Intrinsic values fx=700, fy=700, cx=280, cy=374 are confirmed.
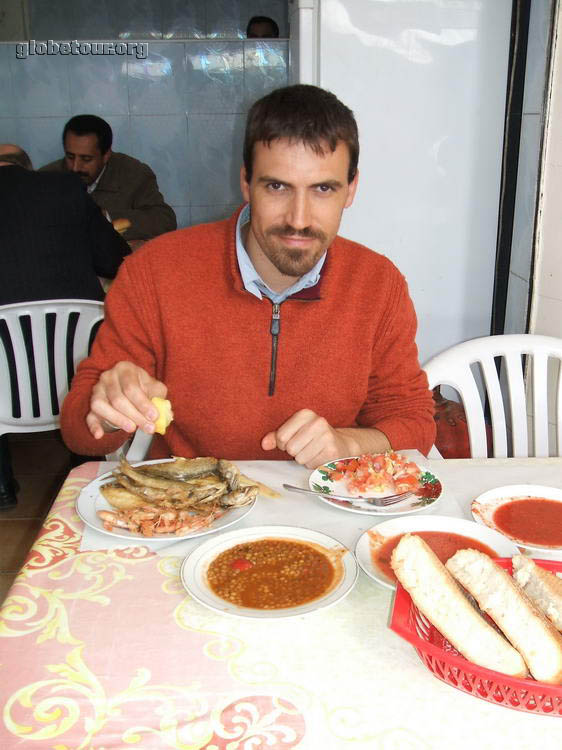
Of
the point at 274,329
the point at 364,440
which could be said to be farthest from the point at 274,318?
the point at 364,440

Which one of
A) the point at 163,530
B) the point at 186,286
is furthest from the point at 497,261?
the point at 163,530

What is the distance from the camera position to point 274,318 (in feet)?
5.85

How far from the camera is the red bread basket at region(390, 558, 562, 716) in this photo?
2.50ft

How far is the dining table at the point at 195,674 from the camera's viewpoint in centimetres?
80

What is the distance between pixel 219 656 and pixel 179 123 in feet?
17.3

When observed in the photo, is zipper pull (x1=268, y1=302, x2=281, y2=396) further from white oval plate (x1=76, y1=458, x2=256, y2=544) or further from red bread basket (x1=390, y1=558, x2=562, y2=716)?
red bread basket (x1=390, y1=558, x2=562, y2=716)

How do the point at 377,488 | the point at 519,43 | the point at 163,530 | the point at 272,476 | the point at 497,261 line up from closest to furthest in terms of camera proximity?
the point at 163,530
the point at 377,488
the point at 272,476
the point at 519,43
the point at 497,261

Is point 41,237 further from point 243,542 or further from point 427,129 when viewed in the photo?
point 243,542

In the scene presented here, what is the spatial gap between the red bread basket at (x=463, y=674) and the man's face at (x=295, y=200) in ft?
3.39

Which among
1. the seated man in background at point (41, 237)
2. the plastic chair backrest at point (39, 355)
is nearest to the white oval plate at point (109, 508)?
the plastic chair backrest at point (39, 355)

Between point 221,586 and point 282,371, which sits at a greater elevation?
point 282,371

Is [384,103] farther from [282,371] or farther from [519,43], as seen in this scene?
[282,371]

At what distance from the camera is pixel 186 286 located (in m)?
1.81

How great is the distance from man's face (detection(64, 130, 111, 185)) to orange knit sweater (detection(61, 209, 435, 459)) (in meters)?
2.96
